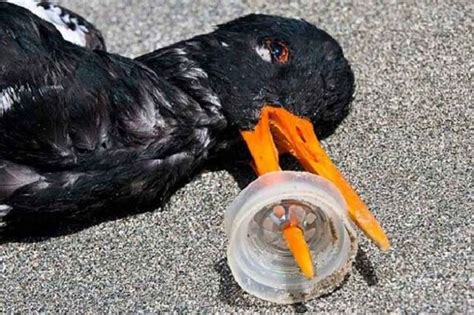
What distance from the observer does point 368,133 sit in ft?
13.0

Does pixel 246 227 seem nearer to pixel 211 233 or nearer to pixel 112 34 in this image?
pixel 211 233

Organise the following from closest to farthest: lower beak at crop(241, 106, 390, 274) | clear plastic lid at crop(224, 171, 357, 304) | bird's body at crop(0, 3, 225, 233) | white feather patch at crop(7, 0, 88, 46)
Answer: clear plastic lid at crop(224, 171, 357, 304) < lower beak at crop(241, 106, 390, 274) < bird's body at crop(0, 3, 225, 233) < white feather patch at crop(7, 0, 88, 46)

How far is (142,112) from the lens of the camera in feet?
11.9

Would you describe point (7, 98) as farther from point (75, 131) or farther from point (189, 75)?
point (189, 75)

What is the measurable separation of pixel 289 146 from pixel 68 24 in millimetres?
1066

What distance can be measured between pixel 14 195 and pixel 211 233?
0.59m

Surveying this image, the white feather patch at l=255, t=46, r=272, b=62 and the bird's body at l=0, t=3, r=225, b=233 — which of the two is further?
the white feather patch at l=255, t=46, r=272, b=62

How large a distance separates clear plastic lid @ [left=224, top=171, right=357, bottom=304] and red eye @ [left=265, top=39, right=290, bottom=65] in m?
0.61

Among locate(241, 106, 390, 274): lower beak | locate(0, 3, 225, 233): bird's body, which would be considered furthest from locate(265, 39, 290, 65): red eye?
locate(0, 3, 225, 233): bird's body

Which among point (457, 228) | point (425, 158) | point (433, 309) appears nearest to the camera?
point (433, 309)

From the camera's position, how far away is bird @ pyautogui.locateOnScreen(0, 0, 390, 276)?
351 cm

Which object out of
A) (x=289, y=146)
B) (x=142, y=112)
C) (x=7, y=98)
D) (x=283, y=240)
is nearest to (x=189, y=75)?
(x=142, y=112)

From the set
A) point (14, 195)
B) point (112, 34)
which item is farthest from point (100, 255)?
point (112, 34)

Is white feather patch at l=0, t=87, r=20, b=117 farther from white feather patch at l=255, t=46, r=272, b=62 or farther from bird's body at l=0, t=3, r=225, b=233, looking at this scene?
white feather patch at l=255, t=46, r=272, b=62
